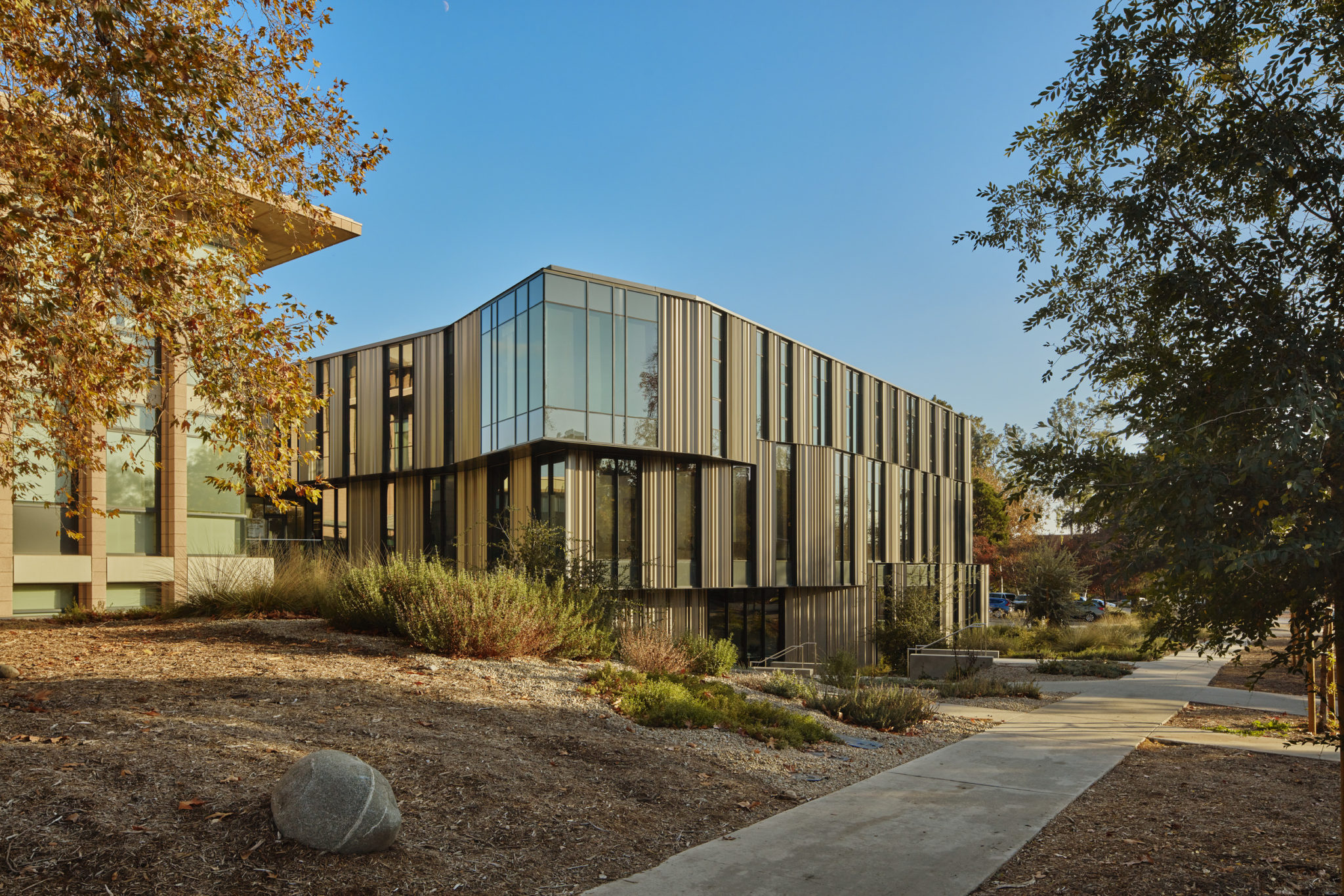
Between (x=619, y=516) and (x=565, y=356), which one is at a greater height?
(x=565, y=356)

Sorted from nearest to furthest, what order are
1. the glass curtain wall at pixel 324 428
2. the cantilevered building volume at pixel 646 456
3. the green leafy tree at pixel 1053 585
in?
1. the cantilevered building volume at pixel 646 456
2. the glass curtain wall at pixel 324 428
3. the green leafy tree at pixel 1053 585

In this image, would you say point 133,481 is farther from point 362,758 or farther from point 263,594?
point 362,758

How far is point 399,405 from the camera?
27.6m

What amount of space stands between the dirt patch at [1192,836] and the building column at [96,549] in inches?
678

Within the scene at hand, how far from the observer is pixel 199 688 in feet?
24.8

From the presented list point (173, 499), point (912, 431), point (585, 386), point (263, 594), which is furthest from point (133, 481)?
point (912, 431)

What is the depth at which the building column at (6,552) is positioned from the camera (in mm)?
15742

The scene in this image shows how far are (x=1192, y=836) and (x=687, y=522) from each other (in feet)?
57.1

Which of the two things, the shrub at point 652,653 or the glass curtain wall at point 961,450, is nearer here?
the shrub at point 652,653

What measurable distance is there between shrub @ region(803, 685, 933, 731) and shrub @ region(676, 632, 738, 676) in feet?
6.27

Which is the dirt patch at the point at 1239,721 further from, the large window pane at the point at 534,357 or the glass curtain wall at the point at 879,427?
the glass curtain wall at the point at 879,427

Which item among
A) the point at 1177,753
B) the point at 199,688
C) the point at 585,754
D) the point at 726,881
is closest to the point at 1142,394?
the point at 726,881

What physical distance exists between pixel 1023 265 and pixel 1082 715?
7528 millimetres

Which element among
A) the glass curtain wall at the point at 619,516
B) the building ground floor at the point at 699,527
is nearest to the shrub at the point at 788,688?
the building ground floor at the point at 699,527
